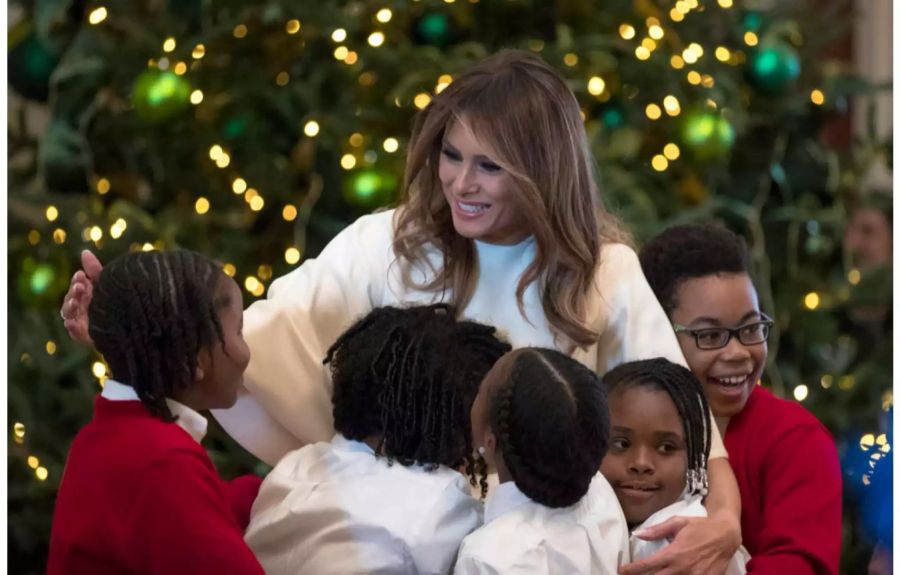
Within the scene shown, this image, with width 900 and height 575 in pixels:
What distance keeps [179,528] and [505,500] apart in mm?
431

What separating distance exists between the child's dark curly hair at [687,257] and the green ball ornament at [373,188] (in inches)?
53.2

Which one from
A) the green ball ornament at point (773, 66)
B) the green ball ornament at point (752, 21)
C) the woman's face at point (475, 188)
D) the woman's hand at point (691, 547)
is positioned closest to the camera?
the woman's hand at point (691, 547)

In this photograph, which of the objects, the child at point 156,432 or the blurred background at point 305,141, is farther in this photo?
the blurred background at point 305,141

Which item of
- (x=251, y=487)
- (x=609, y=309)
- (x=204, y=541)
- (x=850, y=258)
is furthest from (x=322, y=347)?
(x=850, y=258)

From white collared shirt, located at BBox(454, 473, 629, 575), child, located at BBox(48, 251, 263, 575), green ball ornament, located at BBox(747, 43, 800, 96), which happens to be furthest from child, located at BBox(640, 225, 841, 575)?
green ball ornament, located at BBox(747, 43, 800, 96)

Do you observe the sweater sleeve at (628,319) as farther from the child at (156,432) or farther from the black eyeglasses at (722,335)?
the child at (156,432)

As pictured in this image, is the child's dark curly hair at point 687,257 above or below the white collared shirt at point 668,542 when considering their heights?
above

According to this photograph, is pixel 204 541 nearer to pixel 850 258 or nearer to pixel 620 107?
pixel 620 107

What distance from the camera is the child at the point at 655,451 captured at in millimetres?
2482

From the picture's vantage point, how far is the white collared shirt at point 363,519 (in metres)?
2.27

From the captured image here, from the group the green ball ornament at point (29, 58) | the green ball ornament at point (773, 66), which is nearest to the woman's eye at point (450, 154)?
the green ball ornament at point (29, 58)

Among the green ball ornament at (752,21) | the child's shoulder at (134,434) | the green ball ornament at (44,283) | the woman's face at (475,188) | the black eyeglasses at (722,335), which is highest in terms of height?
the green ball ornament at (752,21)

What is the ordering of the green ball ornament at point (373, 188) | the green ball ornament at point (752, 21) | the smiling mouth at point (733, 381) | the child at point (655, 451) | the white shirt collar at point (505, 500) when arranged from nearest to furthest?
the white shirt collar at point (505, 500) < the child at point (655, 451) < the smiling mouth at point (733, 381) < the green ball ornament at point (373, 188) < the green ball ornament at point (752, 21)

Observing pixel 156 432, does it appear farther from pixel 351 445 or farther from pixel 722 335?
pixel 722 335
